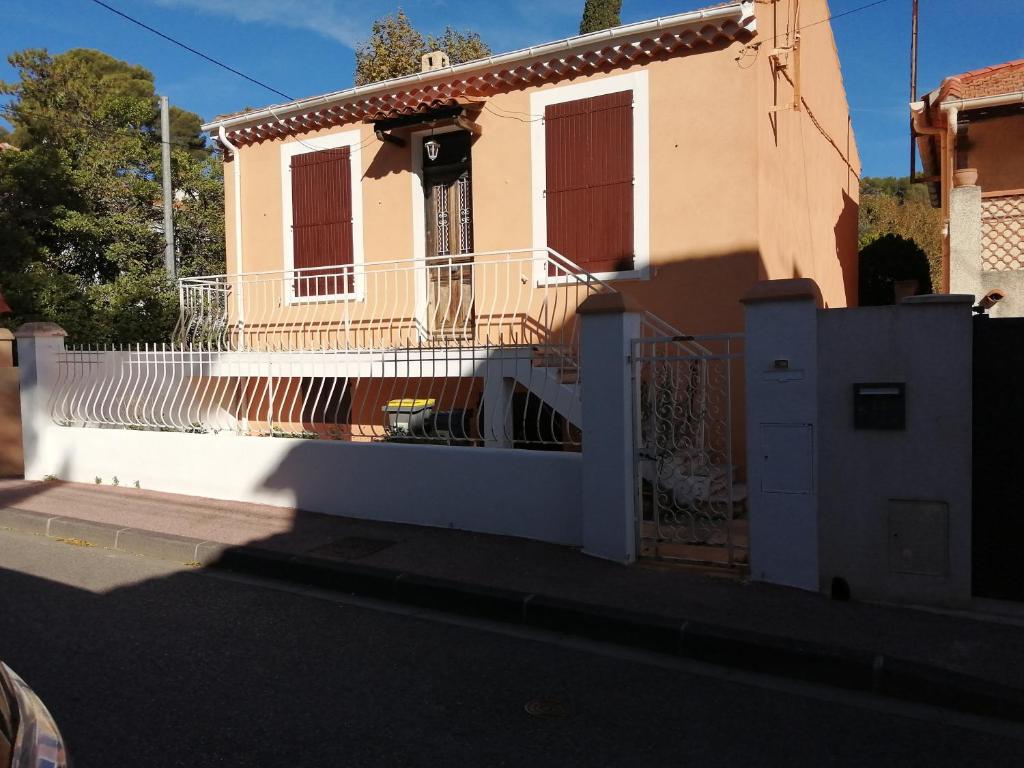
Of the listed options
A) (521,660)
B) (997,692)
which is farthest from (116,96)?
(997,692)

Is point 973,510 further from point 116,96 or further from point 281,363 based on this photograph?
point 116,96

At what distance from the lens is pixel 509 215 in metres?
9.83

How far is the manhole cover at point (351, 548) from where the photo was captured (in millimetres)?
6277

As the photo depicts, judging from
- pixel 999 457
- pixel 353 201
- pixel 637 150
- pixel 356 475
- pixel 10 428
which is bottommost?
pixel 356 475

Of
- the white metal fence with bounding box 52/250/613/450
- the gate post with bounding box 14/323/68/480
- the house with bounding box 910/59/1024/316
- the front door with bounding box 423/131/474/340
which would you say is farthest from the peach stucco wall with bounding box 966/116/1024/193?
the gate post with bounding box 14/323/68/480

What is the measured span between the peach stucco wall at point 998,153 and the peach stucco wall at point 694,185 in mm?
1967

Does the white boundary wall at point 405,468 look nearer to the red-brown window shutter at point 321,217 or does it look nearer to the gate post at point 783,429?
the gate post at point 783,429

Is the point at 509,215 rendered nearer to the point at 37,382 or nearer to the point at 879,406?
the point at 879,406

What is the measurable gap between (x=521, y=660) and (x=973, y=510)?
111 inches

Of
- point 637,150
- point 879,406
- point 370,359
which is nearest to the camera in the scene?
point 879,406

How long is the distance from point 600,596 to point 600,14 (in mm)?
16399

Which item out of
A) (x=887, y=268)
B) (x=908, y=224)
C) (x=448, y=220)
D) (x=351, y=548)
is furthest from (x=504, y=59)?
(x=908, y=224)

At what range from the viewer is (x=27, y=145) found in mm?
19500

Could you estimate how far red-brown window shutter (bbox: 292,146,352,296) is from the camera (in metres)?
11.0
